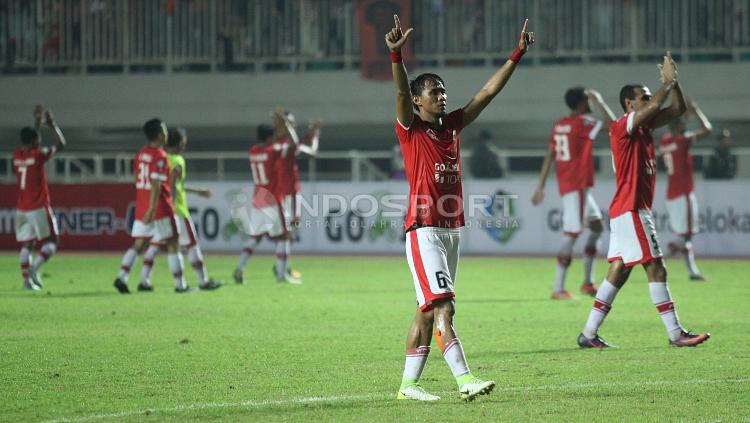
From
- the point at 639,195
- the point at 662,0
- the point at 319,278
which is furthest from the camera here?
the point at 662,0

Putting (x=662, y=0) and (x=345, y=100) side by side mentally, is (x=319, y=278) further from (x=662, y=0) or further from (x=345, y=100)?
(x=662, y=0)

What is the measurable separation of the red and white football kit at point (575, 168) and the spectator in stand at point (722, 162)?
9921mm

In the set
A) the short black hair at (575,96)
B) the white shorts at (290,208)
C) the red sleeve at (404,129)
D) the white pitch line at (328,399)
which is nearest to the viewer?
the white pitch line at (328,399)

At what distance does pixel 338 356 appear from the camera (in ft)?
32.0

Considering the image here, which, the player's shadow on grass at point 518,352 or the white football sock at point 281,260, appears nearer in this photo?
the player's shadow on grass at point 518,352

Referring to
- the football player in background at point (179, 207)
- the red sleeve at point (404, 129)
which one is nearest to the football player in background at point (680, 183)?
the football player in background at point (179, 207)

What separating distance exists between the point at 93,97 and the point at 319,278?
14.7 metres

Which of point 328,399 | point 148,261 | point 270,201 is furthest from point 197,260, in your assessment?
point 328,399

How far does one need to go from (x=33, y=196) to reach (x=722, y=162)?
44.9 feet

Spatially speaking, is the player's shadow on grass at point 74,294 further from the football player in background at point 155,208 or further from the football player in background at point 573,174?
the football player in background at point 573,174

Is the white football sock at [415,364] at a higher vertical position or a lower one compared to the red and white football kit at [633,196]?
lower

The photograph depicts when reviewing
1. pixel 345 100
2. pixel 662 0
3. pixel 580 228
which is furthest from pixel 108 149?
pixel 580 228

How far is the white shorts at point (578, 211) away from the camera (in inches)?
595

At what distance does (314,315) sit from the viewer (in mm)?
13297
